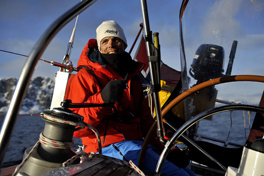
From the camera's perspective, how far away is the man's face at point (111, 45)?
1667mm

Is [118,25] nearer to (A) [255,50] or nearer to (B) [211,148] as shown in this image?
(A) [255,50]

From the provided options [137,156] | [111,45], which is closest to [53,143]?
[137,156]

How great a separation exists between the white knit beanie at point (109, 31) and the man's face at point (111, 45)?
36mm

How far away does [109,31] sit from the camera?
175 cm

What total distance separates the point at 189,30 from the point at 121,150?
1198mm

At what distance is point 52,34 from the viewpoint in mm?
428

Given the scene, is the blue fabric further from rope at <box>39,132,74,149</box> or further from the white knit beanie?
the white knit beanie

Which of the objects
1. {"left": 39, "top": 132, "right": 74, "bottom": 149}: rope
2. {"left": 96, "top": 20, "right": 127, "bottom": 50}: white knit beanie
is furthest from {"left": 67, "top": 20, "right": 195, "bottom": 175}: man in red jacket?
{"left": 39, "top": 132, "right": 74, "bottom": 149}: rope

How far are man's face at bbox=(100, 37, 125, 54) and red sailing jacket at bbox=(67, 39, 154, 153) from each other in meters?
0.11

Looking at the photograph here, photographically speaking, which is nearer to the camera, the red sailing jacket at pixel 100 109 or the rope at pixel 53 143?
the rope at pixel 53 143

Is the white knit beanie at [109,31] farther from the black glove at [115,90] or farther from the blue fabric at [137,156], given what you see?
the blue fabric at [137,156]

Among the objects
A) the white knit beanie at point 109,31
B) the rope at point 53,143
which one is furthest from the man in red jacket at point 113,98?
the rope at point 53,143

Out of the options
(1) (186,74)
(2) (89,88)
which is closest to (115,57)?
(2) (89,88)

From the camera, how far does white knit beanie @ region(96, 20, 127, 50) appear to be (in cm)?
173
